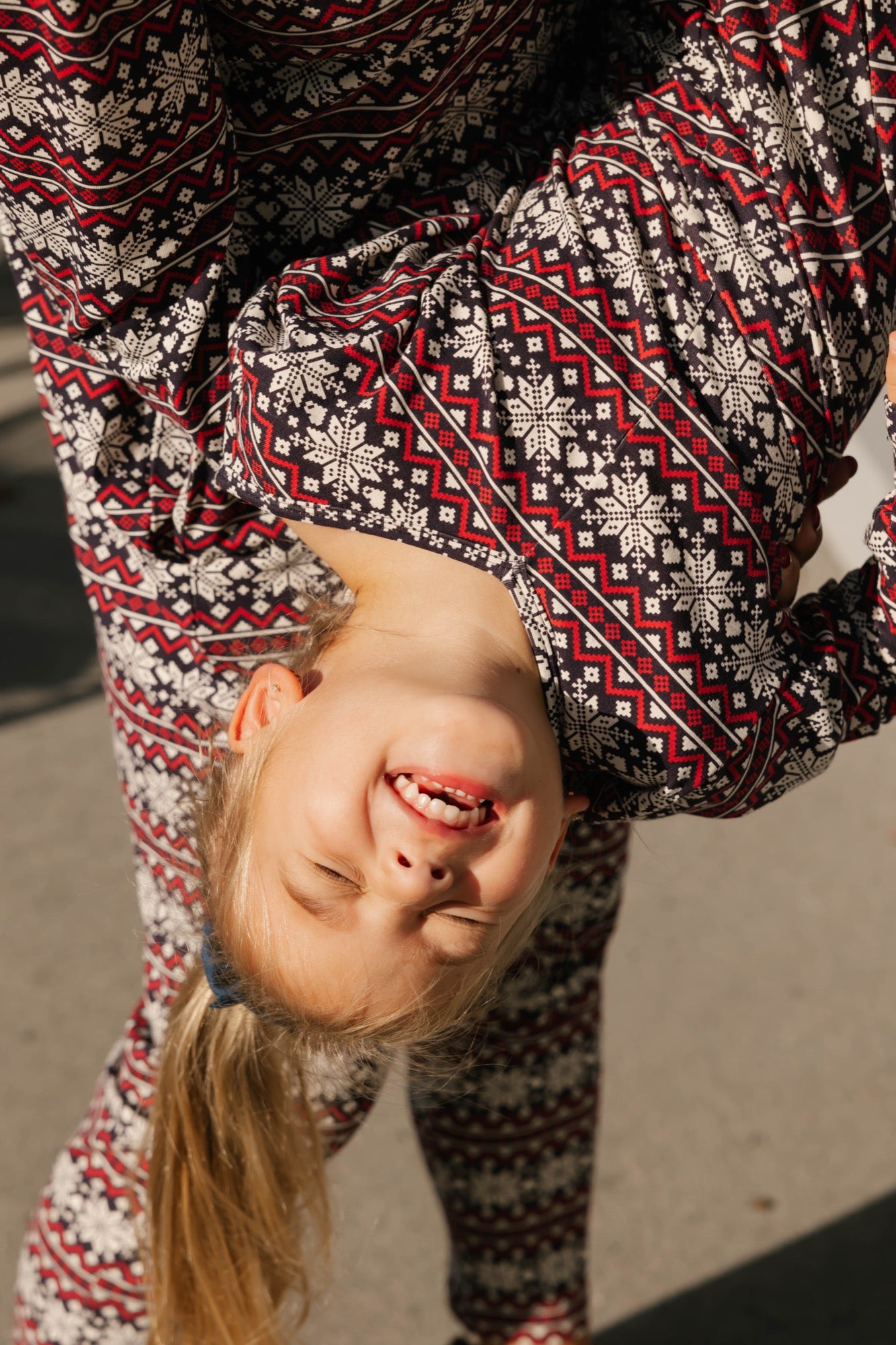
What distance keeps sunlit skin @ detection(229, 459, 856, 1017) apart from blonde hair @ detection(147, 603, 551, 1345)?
0.03 meters

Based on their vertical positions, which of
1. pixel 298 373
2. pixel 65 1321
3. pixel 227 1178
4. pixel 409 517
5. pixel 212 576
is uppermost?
pixel 298 373

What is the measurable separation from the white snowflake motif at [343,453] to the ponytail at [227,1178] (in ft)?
1.70

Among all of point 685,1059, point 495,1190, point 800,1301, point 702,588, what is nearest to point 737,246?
point 702,588

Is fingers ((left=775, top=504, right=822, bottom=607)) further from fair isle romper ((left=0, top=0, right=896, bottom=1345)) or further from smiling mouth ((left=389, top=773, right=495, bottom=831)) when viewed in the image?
smiling mouth ((left=389, top=773, right=495, bottom=831))

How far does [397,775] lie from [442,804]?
45 millimetres

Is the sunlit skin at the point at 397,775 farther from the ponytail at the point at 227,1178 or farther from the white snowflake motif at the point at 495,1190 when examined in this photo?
the white snowflake motif at the point at 495,1190

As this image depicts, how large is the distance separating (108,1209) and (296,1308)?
1.00ft

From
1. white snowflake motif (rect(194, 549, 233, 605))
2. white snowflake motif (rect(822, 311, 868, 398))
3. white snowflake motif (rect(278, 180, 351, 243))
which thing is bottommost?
white snowflake motif (rect(194, 549, 233, 605))

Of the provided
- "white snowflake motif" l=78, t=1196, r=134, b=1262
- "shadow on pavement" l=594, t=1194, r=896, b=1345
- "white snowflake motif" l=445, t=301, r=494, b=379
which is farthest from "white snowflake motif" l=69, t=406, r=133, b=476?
"shadow on pavement" l=594, t=1194, r=896, b=1345

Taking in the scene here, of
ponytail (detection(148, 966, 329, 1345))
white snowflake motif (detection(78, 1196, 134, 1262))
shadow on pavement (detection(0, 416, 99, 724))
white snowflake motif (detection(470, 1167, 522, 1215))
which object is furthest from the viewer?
shadow on pavement (detection(0, 416, 99, 724))

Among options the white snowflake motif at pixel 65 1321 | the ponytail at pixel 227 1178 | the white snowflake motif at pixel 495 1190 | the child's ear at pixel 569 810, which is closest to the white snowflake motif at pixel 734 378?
the child's ear at pixel 569 810

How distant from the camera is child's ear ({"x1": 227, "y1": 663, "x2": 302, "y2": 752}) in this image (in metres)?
1.10

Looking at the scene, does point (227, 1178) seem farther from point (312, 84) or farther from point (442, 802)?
point (312, 84)

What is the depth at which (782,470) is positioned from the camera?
105 centimetres
